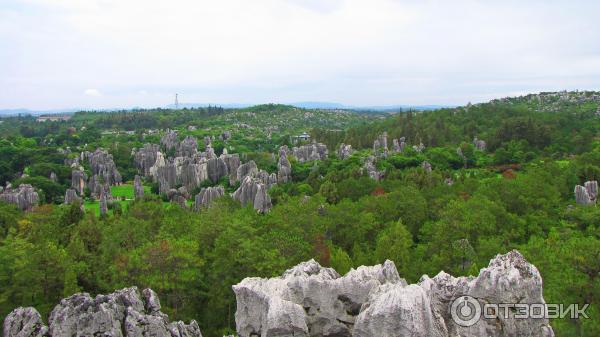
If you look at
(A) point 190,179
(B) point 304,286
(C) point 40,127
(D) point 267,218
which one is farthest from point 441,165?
(C) point 40,127

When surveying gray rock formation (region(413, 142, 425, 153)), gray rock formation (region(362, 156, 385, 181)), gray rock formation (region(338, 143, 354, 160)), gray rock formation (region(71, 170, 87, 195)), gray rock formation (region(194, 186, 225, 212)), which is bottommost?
gray rock formation (region(71, 170, 87, 195))

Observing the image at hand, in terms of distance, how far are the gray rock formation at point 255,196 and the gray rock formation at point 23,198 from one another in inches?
1029

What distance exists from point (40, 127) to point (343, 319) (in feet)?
545

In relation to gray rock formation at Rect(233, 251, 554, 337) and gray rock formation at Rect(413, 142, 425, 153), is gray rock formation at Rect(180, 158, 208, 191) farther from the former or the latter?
gray rock formation at Rect(233, 251, 554, 337)

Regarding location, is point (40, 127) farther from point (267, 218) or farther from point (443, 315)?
point (443, 315)

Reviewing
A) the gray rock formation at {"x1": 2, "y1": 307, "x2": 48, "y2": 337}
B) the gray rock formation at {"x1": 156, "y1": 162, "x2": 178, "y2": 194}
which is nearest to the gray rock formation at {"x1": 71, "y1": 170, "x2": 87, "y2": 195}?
the gray rock formation at {"x1": 156, "y1": 162, "x2": 178, "y2": 194}

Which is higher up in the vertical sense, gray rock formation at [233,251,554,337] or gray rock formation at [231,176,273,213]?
gray rock formation at [233,251,554,337]

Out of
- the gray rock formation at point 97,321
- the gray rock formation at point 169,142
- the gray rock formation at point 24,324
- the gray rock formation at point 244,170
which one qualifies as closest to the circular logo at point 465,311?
the gray rock formation at point 97,321

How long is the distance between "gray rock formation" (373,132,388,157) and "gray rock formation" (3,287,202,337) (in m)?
68.1

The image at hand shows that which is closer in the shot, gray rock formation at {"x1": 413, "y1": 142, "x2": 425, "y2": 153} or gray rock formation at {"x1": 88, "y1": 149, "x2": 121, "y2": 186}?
gray rock formation at {"x1": 88, "y1": 149, "x2": 121, "y2": 186}

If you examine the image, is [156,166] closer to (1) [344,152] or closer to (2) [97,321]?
(1) [344,152]

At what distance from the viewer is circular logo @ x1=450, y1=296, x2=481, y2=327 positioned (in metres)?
14.2

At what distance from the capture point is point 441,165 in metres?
72.3

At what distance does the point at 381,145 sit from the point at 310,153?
15345 millimetres
